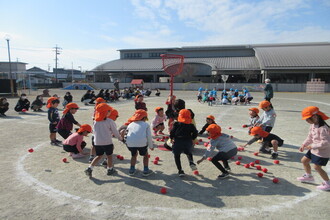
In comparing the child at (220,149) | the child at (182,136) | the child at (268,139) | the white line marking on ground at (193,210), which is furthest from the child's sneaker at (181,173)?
the child at (268,139)

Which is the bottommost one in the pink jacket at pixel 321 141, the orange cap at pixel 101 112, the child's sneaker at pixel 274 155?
the child's sneaker at pixel 274 155

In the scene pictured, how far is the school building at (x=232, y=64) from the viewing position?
44219 mm

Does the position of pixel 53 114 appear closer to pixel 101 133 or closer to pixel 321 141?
pixel 101 133

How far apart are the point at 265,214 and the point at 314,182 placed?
1870 mm

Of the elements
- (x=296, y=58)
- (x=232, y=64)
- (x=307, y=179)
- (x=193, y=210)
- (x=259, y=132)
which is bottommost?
(x=193, y=210)

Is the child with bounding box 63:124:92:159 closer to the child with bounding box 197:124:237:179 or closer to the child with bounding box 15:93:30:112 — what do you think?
the child with bounding box 197:124:237:179

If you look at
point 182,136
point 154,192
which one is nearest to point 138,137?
point 182,136

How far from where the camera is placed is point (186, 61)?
5566cm

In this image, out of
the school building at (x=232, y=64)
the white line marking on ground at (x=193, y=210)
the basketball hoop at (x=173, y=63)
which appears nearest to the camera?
the white line marking on ground at (x=193, y=210)

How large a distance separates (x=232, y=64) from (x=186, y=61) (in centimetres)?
1120

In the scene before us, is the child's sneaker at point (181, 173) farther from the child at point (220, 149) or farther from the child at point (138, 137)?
the child at point (138, 137)

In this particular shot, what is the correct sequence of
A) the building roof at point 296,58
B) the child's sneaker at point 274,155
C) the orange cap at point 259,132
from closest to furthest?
the orange cap at point 259,132 → the child's sneaker at point 274,155 → the building roof at point 296,58

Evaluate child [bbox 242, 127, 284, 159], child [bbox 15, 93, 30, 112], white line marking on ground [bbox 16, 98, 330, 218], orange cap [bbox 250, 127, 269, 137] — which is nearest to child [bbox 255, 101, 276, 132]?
child [bbox 242, 127, 284, 159]

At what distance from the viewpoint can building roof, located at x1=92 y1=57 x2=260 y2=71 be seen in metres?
50.0
